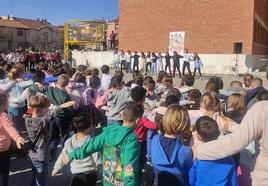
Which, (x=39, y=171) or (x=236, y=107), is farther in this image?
(x=236, y=107)

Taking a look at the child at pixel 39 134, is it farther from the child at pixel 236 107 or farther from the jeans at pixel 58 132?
the child at pixel 236 107

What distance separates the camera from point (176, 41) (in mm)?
30094

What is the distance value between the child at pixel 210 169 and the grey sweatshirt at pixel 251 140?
1.82 feet

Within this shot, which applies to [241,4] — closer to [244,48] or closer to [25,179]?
[244,48]

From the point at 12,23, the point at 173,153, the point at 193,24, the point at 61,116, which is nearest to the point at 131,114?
the point at 173,153

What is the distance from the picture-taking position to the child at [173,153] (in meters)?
3.30

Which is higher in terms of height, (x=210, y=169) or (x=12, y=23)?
(x=12, y=23)

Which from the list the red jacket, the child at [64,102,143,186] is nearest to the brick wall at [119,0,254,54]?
the red jacket

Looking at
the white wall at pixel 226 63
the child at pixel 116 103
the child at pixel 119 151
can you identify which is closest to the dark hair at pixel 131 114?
the child at pixel 119 151

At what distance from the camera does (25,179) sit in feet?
18.3

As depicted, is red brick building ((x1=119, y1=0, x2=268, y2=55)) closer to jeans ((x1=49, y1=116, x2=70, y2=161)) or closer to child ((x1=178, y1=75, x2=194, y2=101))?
child ((x1=178, y1=75, x2=194, y2=101))

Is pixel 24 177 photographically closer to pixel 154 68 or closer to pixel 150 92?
pixel 150 92

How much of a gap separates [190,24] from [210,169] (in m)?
27.2

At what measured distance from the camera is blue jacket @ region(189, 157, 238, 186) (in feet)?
10.6
